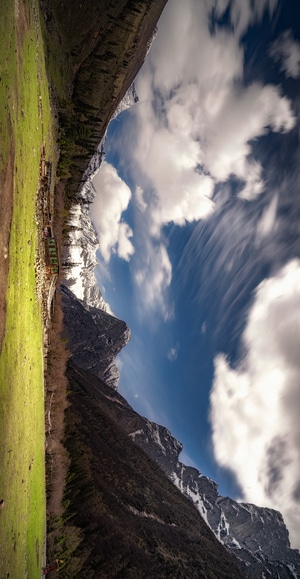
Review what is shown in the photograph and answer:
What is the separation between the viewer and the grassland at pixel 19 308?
17.6m

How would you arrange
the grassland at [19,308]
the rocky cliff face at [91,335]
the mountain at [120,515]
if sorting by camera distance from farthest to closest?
the rocky cliff face at [91,335] < the mountain at [120,515] < the grassland at [19,308]

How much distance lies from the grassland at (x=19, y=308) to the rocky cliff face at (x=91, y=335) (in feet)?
363

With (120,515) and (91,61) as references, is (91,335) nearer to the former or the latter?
(120,515)

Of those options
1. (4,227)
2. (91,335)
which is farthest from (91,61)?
(91,335)

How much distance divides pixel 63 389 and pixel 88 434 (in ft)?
66.9

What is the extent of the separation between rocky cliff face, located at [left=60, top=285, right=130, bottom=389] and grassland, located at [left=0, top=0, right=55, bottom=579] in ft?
363

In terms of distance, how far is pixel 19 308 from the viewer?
827 inches

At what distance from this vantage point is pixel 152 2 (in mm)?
84312

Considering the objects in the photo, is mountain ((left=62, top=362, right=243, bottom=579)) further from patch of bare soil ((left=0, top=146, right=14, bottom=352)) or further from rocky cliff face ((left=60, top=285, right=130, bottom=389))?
rocky cliff face ((left=60, top=285, right=130, bottom=389))

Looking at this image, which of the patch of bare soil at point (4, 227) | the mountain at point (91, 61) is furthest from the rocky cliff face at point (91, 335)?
the patch of bare soil at point (4, 227)

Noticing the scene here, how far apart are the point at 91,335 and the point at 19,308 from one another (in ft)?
449

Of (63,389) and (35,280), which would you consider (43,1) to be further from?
(63,389)

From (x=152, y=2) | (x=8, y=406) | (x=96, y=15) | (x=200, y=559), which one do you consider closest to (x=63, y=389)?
(x=8, y=406)

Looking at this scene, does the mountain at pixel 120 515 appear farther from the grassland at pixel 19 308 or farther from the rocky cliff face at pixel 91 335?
the rocky cliff face at pixel 91 335
